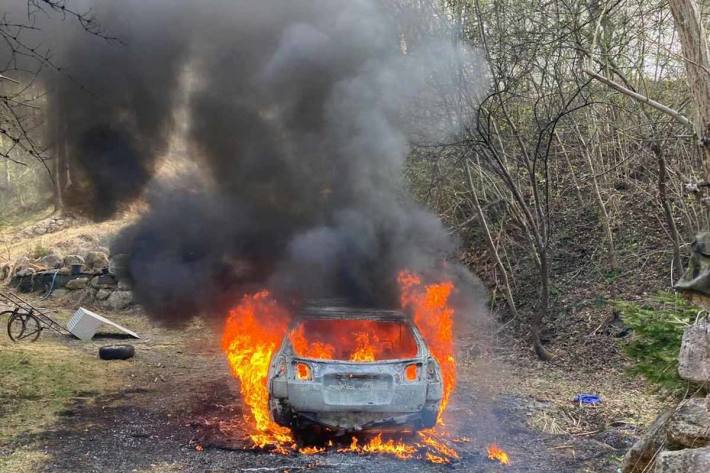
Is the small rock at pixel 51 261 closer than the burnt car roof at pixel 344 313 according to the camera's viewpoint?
No

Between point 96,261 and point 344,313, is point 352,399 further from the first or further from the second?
point 96,261

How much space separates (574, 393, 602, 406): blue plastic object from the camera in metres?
6.68

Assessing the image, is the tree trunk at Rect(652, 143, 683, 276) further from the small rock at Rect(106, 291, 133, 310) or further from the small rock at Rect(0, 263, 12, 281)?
the small rock at Rect(0, 263, 12, 281)

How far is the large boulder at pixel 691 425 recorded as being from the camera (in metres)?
3.09

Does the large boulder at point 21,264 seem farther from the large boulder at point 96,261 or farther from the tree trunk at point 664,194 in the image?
the tree trunk at point 664,194

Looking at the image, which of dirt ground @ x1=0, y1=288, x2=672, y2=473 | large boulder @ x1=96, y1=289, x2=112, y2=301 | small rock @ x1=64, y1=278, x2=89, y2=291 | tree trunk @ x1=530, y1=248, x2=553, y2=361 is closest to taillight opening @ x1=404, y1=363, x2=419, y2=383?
dirt ground @ x1=0, y1=288, x2=672, y2=473

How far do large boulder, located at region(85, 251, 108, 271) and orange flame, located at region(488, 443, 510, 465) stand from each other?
1187cm

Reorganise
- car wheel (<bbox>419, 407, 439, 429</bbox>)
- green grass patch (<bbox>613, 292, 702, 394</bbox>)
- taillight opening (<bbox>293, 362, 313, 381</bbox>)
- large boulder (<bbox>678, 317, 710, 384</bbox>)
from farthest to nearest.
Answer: car wheel (<bbox>419, 407, 439, 429</bbox>) → taillight opening (<bbox>293, 362, 313, 381</bbox>) → green grass patch (<bbox>613, 292, 702, 394</bbox>) → large boulder (<bbox>678, 317, 710, 384</bbox>)

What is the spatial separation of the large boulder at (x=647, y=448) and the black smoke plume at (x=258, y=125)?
497cm

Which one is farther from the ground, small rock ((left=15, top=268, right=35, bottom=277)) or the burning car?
small rock ((left=15, top=268, right=35, bottom=277))

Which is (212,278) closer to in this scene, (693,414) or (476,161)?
(476,161)

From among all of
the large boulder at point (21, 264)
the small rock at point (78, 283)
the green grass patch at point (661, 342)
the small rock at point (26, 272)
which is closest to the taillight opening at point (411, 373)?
the green grass patch at point (661, 342)

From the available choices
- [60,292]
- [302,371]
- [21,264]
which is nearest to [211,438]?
[302,371]

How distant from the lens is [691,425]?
10.4 ft
